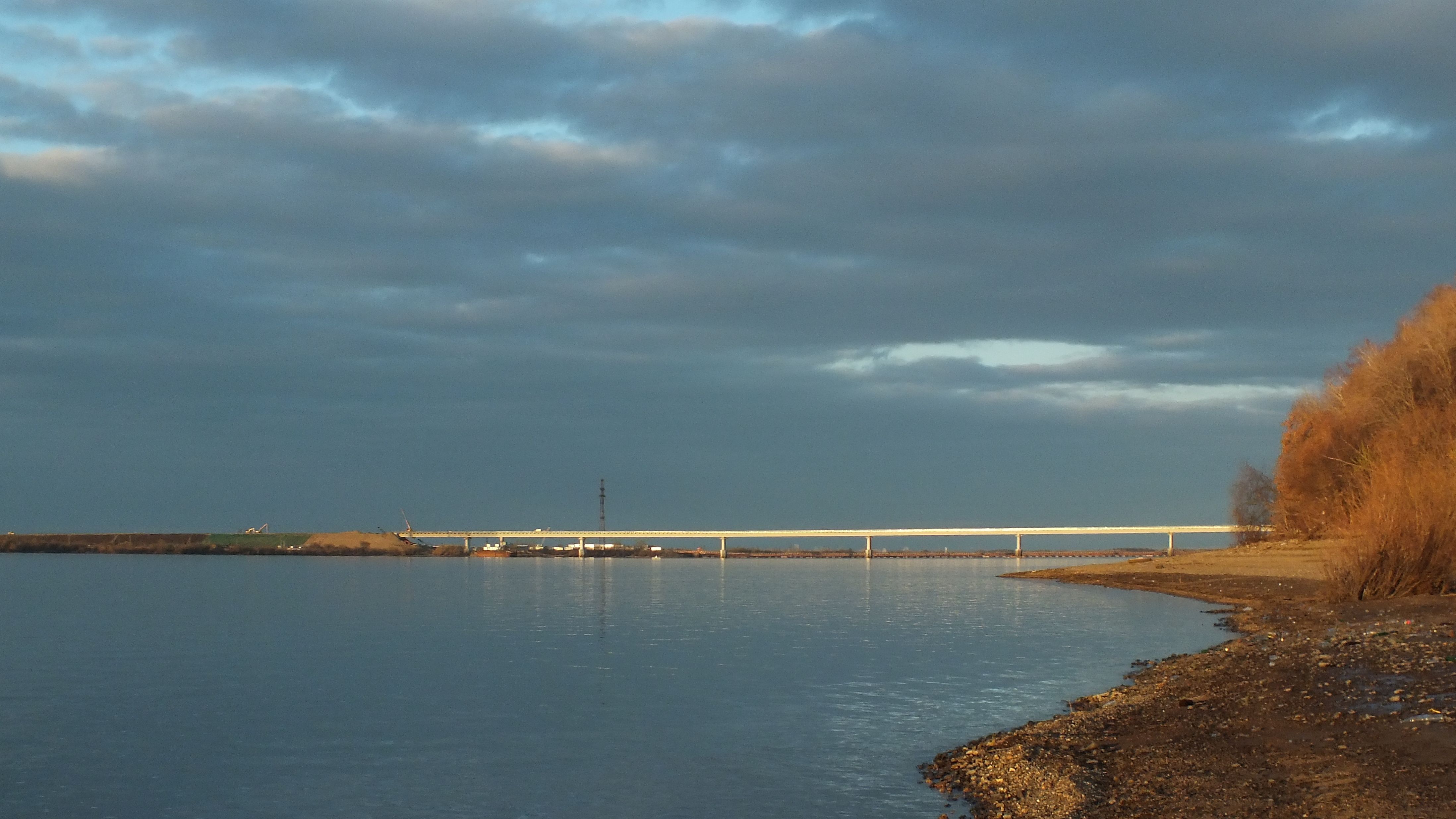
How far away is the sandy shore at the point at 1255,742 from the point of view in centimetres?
1458

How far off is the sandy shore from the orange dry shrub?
5.77m

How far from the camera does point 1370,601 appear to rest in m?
36.2

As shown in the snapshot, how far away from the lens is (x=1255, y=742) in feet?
58.3

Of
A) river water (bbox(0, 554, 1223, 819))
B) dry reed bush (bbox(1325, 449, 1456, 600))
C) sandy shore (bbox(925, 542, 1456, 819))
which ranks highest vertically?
dry reed bush (bbox(1325, 449, 1456, 600))

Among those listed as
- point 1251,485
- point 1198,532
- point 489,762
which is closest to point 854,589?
point 1251,485

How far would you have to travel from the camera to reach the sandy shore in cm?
1458

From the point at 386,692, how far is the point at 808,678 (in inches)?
431

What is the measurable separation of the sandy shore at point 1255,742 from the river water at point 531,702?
1.67m

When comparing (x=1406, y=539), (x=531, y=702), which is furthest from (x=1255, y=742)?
(x=1406, y=539)

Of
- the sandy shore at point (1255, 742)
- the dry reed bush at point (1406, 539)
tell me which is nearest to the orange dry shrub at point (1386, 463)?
the dry reed bush at point (1406, 539)

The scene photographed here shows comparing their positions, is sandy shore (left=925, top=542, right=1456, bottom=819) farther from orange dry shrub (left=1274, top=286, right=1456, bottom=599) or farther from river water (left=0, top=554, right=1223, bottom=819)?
orange dry shrub (left=1274, top=286, right=1456, bottom=599)

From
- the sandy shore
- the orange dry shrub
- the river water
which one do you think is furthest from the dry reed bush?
the sandy shore

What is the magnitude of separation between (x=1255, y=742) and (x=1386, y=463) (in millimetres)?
29488

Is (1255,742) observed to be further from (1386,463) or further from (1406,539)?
(1386,463)
